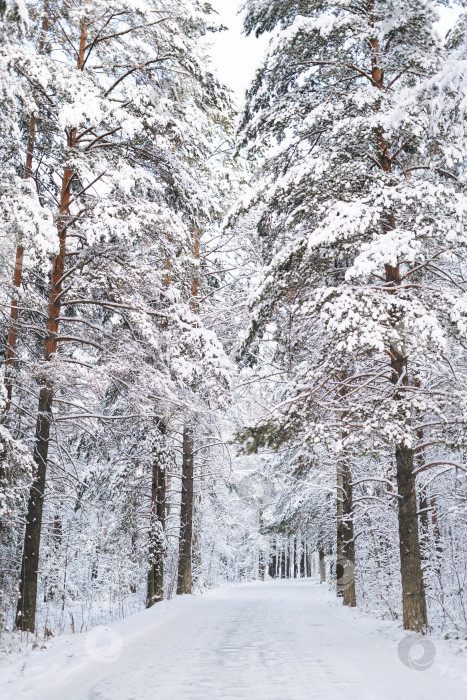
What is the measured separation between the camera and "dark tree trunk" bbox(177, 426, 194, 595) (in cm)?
1767

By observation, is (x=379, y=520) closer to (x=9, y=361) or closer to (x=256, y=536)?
(x=9, y=361)

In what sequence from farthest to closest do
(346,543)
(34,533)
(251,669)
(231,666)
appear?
(346,543), (34,533), (231,666), (251,669)

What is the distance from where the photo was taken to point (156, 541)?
14648 mm

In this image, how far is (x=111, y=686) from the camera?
5.40 meters

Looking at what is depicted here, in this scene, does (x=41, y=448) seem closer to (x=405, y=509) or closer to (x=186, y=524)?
(x=405, y=509)

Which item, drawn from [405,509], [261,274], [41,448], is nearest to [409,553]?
[405,509]

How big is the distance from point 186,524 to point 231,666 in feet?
37.0

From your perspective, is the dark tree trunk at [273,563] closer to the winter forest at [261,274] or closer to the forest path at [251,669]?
the winter forest at [261,274]

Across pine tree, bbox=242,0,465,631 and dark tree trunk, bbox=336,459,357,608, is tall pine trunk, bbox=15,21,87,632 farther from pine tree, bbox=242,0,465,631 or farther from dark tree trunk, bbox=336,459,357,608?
dark tree trunk, bbox=336,459,357,608

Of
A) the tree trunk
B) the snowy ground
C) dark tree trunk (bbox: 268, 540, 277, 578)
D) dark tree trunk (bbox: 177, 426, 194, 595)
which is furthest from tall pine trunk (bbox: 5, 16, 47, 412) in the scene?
the tree trunk

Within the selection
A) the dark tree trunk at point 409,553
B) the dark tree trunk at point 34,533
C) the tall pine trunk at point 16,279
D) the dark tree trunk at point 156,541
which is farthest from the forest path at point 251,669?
the tall pine trunk at point 16,279

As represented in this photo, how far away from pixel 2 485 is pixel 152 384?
3386mm

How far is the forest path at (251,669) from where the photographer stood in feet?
16.7

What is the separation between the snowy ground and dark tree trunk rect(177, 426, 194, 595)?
292 inches
